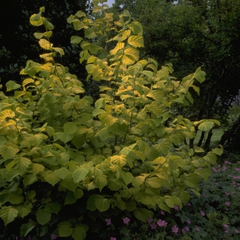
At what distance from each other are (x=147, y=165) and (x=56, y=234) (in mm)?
830

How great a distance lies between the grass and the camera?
205 cm

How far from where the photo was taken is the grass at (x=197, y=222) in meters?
2.05

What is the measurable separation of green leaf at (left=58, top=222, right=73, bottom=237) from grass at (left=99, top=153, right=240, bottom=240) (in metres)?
0.26

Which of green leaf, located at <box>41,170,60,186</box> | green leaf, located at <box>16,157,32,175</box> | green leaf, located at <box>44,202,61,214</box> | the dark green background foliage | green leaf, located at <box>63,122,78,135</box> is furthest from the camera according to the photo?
the dark green background foliage

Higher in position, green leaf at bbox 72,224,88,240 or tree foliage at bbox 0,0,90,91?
tree foliage at bbox 0,0,90,91

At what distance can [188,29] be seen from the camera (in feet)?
15.9

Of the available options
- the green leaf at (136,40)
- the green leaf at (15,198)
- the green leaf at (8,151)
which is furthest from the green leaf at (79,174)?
the green leaf at (136,40)

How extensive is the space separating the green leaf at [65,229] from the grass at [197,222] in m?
0.26

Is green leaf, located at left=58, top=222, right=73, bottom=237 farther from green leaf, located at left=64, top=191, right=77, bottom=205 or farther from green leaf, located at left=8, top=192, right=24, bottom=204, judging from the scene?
green leaf, located at left=8, top=192, right=24, bottom=204

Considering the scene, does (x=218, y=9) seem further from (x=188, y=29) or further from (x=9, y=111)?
(x=9, y=111)

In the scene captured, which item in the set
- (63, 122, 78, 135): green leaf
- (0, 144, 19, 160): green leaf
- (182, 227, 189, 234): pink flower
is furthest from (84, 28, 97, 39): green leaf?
(182, 227, 189, 234): pink flower

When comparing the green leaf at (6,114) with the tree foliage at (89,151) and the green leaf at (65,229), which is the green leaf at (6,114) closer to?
the tree foliage at (89,151)

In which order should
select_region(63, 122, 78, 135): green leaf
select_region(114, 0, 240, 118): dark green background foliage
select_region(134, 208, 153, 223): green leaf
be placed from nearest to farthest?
select_region(63, 122, 78, 135): green leaf < select_region(134, 208, 153, 223): green leaf < select_region(114, 0, 240, 118): dark green background foliage

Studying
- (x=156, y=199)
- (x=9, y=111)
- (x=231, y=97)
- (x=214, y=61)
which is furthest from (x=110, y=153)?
(x=231, y=97)
